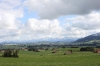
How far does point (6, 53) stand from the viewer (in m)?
130

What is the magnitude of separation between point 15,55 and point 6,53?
788 cm

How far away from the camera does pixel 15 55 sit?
125312 mm
